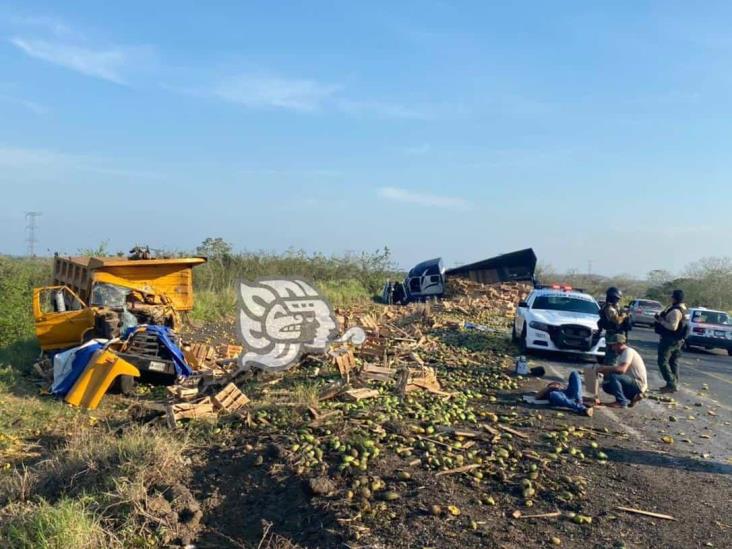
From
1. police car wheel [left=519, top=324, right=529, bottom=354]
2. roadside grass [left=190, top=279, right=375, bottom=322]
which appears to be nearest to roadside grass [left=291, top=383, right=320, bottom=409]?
police car wheel [left=519, top=324, right=529, bottom=354]

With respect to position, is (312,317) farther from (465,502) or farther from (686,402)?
(686,402)

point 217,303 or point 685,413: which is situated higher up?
point 217,303

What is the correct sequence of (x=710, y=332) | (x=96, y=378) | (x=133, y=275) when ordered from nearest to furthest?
(x=96, y=378)
(x=133, y=275)
(x=710, y=332)

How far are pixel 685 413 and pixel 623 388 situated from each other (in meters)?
1.16

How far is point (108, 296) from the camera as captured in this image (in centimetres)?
1545

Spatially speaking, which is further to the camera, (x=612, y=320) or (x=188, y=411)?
(x=612, y=320)

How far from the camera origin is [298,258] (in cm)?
4112

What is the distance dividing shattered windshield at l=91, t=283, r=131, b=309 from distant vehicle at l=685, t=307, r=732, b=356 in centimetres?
1880

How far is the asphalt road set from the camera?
8.38 m

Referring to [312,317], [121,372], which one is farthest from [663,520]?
[121,372]

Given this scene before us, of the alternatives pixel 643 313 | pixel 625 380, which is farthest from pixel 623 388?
pixel 643 313

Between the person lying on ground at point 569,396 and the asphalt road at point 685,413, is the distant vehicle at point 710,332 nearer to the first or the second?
the asphalt road at point 685,413

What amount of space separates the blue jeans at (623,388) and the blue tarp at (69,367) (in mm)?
8945

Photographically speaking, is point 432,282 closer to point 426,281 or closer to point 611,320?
point 426,281
